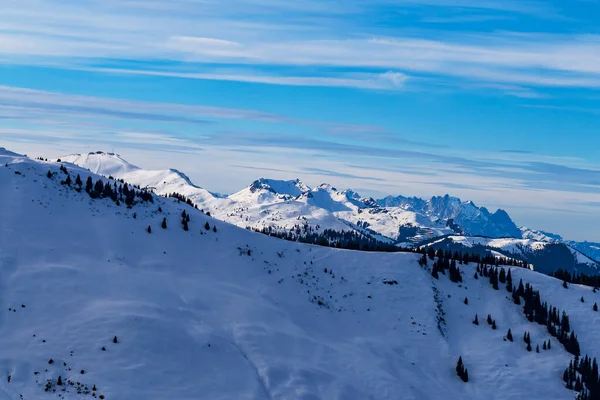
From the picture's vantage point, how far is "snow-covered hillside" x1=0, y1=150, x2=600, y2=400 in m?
62.2

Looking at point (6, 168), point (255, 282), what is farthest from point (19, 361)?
point (6, 168)

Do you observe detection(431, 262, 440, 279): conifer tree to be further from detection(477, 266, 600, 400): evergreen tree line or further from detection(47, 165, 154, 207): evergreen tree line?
detection(47, 165, 154, 207): evergreen tree line

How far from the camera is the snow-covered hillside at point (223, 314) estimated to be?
62.2m

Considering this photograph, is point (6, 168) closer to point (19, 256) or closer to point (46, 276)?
point (19, 256)

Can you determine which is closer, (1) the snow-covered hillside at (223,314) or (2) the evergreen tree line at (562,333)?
(1) the snow-covered hillside at (223,314)

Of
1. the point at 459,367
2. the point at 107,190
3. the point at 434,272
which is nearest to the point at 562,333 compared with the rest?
the point at 459,367

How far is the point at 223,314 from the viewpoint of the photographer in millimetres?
83375

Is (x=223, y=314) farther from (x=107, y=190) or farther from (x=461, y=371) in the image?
(x=107, y=190)

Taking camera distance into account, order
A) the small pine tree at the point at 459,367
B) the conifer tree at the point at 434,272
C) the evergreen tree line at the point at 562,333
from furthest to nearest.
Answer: the conifer tree at the point at 434,272
the small pine tree at the point at 459,367
the evergreen tree line at the point at 562,333

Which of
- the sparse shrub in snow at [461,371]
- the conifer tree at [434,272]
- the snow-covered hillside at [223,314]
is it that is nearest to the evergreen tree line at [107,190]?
the snow-covered hillside at [223,314]

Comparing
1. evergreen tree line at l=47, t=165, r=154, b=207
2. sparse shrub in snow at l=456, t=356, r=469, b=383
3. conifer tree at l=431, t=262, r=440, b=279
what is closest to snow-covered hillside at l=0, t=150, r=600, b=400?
sparse shrub in snow at l=456, t=356, r=469, b=383

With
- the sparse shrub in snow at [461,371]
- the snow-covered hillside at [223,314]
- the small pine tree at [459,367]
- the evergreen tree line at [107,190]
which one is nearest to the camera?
the snow-covered hillside at [223,314]

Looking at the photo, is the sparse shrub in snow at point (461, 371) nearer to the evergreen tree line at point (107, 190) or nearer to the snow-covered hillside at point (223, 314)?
the snow-covered hillside at point (223, 314)

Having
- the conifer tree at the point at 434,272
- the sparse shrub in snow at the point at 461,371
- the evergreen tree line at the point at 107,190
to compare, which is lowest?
the sparse shrub in snow at the point at 461,371
